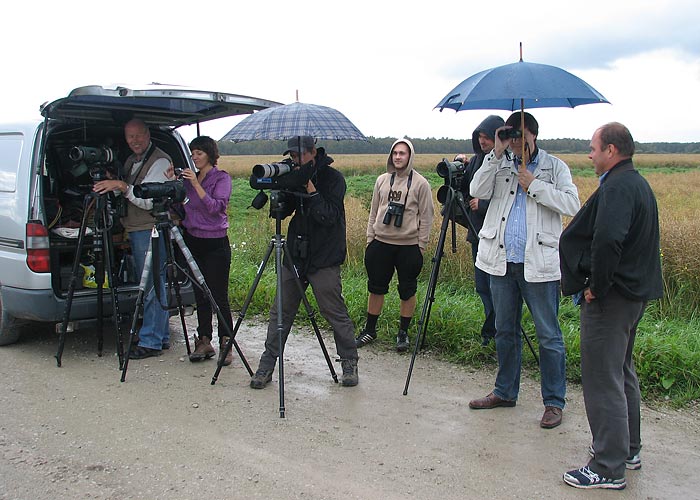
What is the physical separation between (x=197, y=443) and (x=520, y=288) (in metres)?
2.15

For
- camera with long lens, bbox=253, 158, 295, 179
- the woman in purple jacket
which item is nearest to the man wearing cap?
camera with long lens, bbox=253, 158, 295, 179

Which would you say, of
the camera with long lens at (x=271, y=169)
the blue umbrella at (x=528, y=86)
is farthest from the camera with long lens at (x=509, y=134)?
the camera with long lens at (x=271, y=169)

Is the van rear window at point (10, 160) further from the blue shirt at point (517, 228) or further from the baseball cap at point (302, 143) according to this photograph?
the blue shirt at point (517, 228)

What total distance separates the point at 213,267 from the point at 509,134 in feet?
8.51

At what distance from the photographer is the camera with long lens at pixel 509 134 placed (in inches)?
155

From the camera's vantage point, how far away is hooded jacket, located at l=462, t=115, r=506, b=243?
5141mm

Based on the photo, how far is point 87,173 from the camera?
564cm

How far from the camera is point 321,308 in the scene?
4664mm

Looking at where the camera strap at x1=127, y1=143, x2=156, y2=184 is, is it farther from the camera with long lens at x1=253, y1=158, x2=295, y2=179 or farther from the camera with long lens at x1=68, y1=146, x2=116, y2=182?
the camera with long lens at x1=253, y1=158, x2=295, y2=179

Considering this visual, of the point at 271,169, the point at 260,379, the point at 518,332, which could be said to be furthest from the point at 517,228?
the point at 260,379

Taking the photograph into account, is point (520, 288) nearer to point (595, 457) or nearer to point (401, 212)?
point (595, 457)

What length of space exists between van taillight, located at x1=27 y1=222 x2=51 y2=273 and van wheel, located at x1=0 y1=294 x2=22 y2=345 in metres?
0.64

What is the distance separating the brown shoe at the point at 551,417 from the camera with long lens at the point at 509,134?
168 cm

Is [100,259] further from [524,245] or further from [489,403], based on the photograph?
[524,245]
